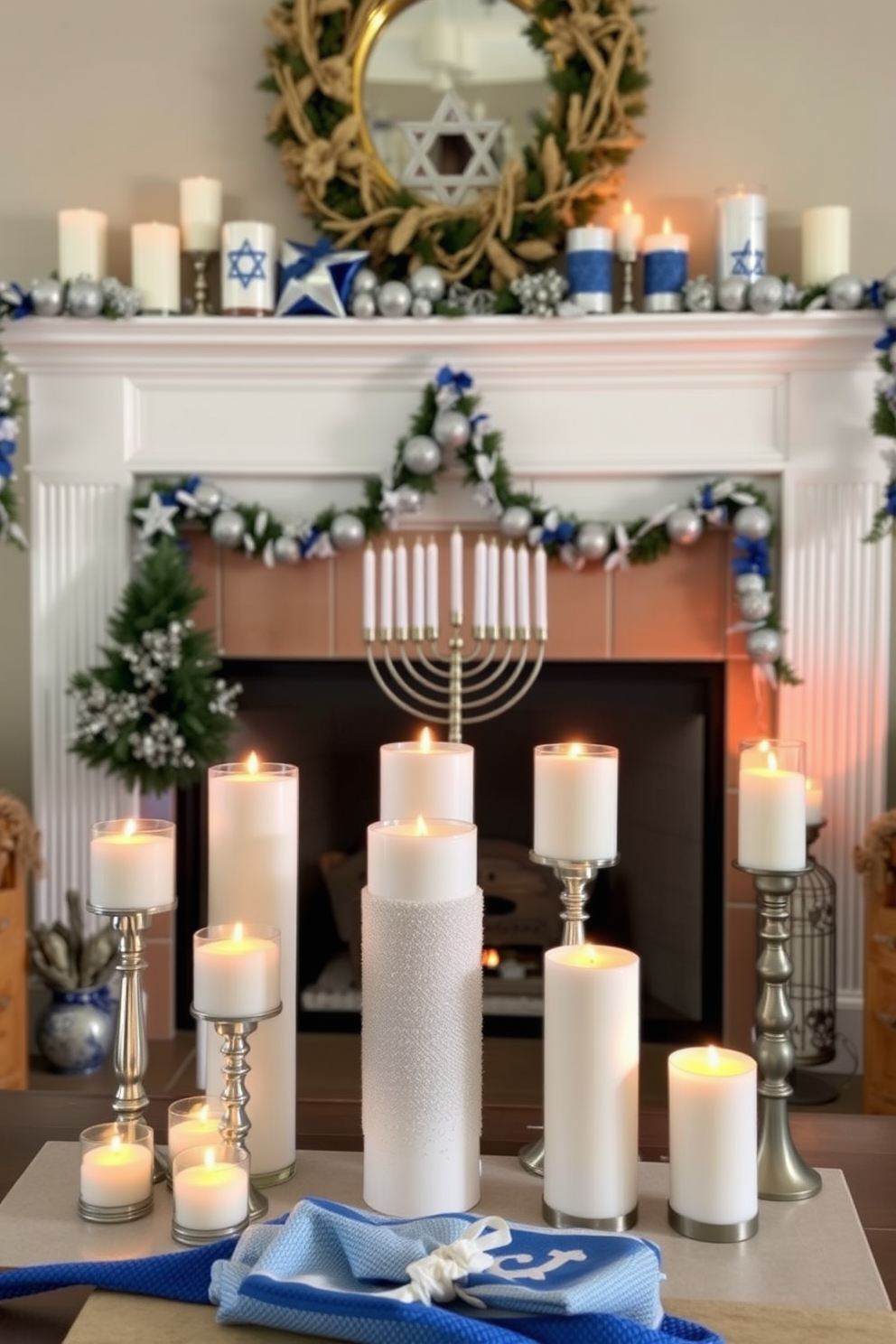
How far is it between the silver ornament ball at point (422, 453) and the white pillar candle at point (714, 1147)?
1985 millimetres

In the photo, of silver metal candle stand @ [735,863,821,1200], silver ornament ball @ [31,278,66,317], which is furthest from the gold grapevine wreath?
silver metal candle stand @ [735,863,821,1200]

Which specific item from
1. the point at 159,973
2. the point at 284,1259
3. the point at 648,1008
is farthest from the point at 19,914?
the point at 284,1259

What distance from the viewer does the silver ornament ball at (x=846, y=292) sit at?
290cm

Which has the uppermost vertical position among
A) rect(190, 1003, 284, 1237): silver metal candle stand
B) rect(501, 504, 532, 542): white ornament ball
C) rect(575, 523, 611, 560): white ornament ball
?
rect(501, 504, 532, 542): white ornament ball

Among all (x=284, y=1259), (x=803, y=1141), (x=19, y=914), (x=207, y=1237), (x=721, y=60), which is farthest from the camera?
(x=721, y=60)

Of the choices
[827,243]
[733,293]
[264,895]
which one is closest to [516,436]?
[733,293]

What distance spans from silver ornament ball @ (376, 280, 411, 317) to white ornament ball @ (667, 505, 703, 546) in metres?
0.71

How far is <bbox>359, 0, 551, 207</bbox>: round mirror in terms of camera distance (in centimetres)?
311

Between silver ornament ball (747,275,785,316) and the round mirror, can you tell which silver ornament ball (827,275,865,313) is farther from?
the round mirror

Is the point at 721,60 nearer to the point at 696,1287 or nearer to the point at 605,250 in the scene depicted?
the point at 605,250

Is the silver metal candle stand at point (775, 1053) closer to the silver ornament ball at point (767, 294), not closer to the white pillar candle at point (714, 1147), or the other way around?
the white pillar candle at point (714, 1147)

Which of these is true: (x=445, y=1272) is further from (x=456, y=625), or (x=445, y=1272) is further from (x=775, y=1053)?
(x=456, y=625)

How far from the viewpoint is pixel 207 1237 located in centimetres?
114

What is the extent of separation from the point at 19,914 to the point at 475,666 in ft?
3.68
